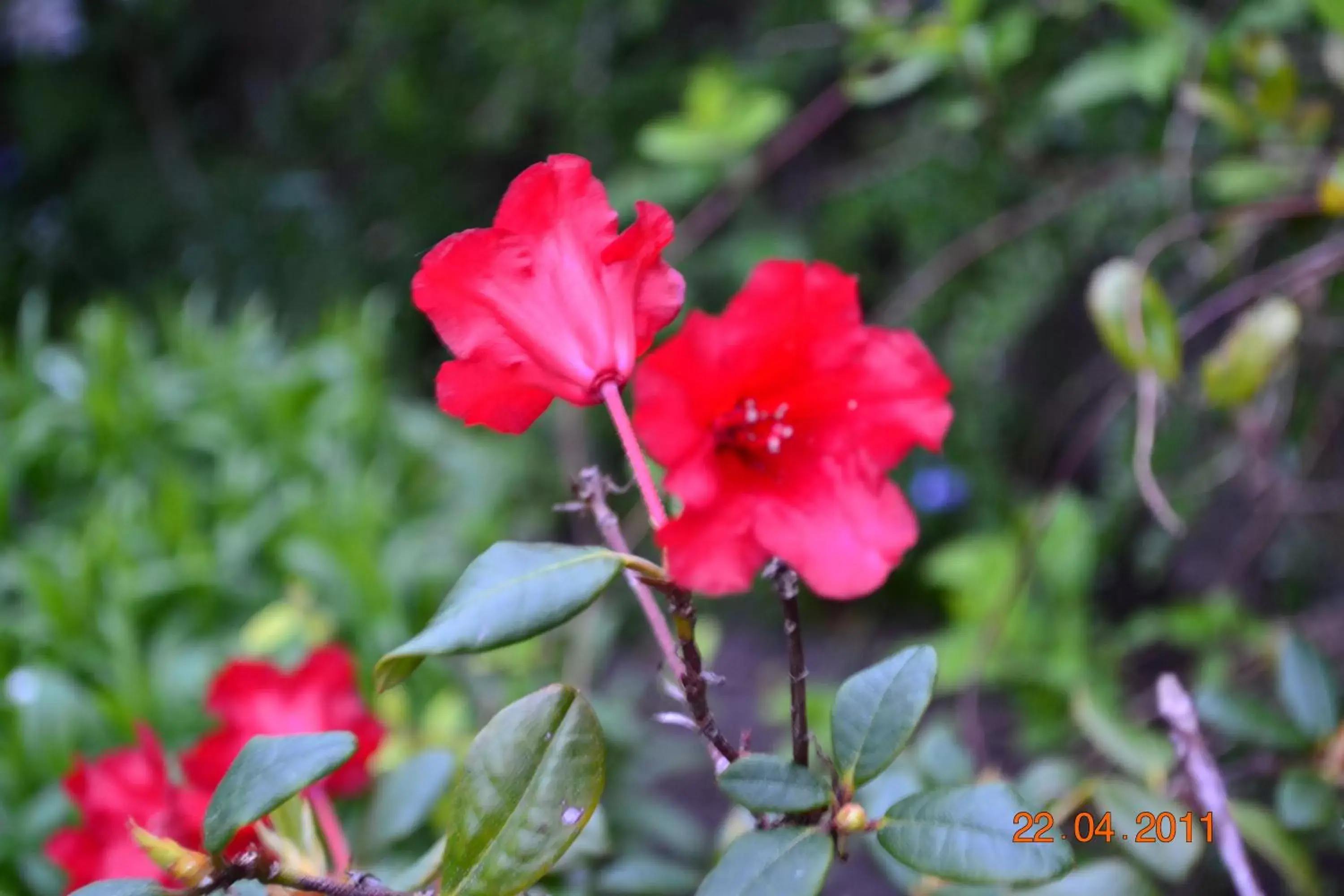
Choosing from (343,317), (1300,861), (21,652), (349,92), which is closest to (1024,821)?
(1300,861)

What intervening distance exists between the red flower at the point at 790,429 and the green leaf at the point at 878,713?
8cm

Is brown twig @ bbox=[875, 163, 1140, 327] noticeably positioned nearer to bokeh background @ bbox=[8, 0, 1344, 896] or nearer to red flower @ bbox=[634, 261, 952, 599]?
bokeh background @ bbox=[8, 0, 1344, 896]

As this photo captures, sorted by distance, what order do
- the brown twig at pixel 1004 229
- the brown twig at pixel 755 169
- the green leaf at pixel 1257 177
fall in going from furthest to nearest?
the brown twig at pixel 755 169
the brown twig at pixel 1004 229
the green leaf at pixel 1257 177

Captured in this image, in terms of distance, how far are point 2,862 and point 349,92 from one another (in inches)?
74.2

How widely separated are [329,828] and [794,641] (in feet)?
1.23

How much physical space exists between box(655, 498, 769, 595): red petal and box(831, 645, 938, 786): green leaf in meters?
0.10

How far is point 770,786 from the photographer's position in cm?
37

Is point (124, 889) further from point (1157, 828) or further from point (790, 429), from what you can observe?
point (1157, 828)

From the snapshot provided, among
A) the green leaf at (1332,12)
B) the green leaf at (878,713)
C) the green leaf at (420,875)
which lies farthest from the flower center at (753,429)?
the green leaf at (1332,12)

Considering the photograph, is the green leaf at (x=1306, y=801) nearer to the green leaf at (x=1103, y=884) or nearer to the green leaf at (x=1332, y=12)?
the green leaf at (x=1103, y=884)

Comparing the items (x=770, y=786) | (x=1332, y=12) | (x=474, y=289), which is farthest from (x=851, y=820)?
(x=1332, y=12)

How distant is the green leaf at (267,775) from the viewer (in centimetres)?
36

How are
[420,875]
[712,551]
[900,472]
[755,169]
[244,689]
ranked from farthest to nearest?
[900,472] → [755,169] → [244,689] → [420,875] → [712,551]

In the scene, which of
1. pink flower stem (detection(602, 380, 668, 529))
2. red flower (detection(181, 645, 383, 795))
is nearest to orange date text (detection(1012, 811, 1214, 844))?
pink flower stem (detection(602, 380, 668, 529))
